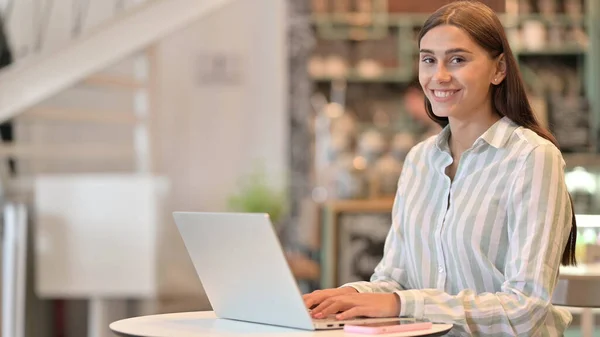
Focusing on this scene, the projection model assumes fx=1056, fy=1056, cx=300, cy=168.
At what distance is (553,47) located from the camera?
26.6 feet

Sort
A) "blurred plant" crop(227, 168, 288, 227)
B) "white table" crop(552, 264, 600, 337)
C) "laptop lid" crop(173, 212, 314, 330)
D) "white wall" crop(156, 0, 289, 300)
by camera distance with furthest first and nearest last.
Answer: "white wall" crop(156, 0, 289, 300), "blurred plant" crop(227, 168, 288, 227), "white table" crop(552, 264, 600, 337), "laptop lid" crop(173, 212, 314, 330)

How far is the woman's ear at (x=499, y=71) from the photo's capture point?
2.02 meters

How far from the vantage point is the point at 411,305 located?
5.97 feet

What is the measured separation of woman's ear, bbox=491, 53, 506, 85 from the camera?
2.02 meters

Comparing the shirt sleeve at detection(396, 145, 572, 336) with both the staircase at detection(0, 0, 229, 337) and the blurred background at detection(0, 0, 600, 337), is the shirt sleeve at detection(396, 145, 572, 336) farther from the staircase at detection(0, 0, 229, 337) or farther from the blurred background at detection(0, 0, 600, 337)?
the staircase at detection(0, 0, 229, 337)

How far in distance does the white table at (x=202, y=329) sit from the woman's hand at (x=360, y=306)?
9 centimetres

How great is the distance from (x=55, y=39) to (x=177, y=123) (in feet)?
3.25

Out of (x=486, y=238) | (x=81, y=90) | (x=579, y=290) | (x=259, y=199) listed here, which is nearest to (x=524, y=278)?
(x=486, y=238)

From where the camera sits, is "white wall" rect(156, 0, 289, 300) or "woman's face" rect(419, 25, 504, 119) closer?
"woman's face" rect(419, 25, 504, 119)

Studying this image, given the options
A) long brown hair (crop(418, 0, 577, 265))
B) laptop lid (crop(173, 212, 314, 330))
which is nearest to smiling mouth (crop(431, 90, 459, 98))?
long brown hair (crop(418, 0, 577, 265))

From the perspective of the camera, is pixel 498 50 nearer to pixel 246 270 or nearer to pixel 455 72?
pixel 455 72

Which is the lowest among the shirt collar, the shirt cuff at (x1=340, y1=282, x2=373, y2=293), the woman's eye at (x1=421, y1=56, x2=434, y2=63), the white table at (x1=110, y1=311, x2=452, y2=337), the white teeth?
the white table at (x1=110, y1=311, x2=452, y2=337)

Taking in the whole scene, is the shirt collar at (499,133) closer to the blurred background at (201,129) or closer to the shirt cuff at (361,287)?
the shirt cuff at (361,287)

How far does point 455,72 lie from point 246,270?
57 cm
